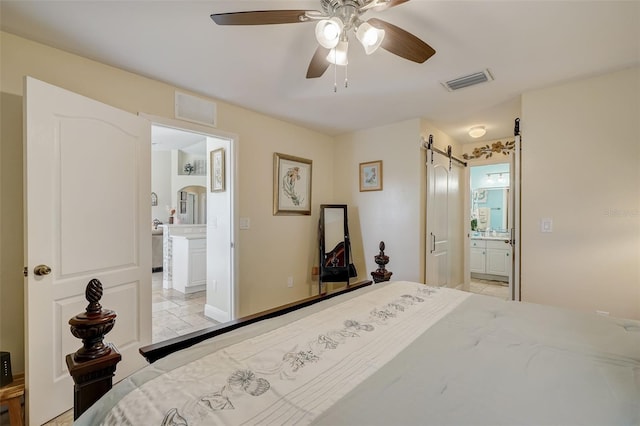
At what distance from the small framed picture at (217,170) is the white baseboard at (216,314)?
139 cm

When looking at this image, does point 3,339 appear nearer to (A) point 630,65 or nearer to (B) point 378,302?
(B) point 378,302


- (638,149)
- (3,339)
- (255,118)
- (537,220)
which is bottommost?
(3,339)

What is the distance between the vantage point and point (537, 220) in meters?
2.46

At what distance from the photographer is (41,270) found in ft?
5.19

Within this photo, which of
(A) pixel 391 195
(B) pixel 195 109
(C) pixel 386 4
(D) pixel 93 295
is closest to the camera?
(D) pixel 93 295

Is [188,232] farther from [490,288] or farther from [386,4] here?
[490,288]

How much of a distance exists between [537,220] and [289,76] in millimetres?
2488

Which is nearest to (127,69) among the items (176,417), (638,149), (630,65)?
(176,417)

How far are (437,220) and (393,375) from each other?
294 centimetres

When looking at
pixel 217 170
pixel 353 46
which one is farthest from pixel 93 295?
pixel 217 170

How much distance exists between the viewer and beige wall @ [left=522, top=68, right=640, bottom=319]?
2.10 meters

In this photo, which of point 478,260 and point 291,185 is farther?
point 478,260

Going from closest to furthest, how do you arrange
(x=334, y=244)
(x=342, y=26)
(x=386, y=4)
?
(x=386, y=4) < (x=342, y=26) < (x=334, y=244)

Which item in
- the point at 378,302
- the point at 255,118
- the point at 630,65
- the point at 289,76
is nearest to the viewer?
the point at 378,302
